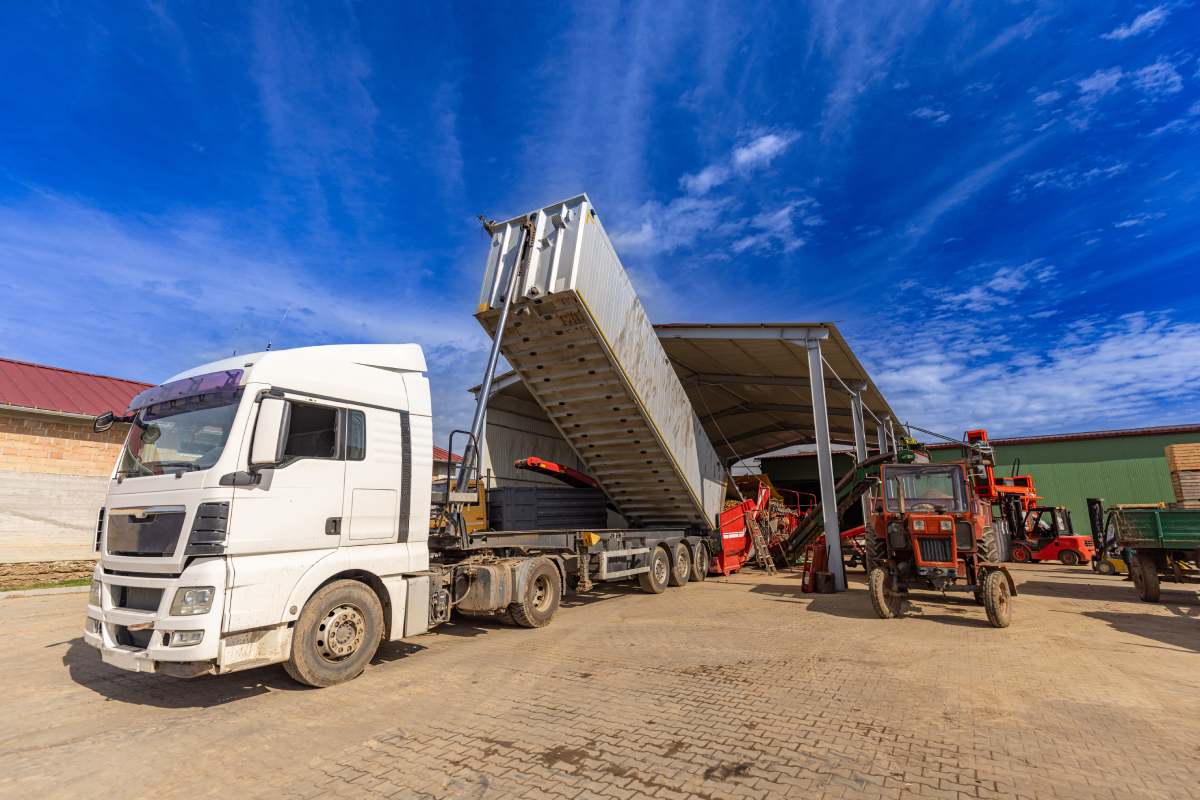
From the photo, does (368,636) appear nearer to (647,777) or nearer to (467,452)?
(467,452)

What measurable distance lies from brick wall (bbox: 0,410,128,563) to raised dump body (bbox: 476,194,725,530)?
1030cm

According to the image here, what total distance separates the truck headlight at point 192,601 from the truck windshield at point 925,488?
916 cm

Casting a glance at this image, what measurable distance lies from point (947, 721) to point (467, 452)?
17.6 feet

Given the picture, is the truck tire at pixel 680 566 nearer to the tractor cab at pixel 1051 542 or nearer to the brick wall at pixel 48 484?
the brick wall at pixel 48 484

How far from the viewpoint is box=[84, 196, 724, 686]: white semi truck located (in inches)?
175

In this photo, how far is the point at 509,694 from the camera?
16.2ft

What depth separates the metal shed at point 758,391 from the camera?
12484 millimetres

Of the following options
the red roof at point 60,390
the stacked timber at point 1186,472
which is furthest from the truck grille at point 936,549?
the red roof at point 60,390

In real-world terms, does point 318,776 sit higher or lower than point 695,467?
lower

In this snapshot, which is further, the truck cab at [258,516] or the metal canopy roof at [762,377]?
the metal canopy roof at [762,377]

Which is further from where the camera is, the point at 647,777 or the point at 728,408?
the point at 728,408

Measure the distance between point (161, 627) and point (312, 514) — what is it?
4.19ft

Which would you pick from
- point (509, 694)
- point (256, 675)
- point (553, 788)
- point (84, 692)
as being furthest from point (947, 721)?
point (84, 692)

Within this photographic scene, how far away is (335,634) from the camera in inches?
203
